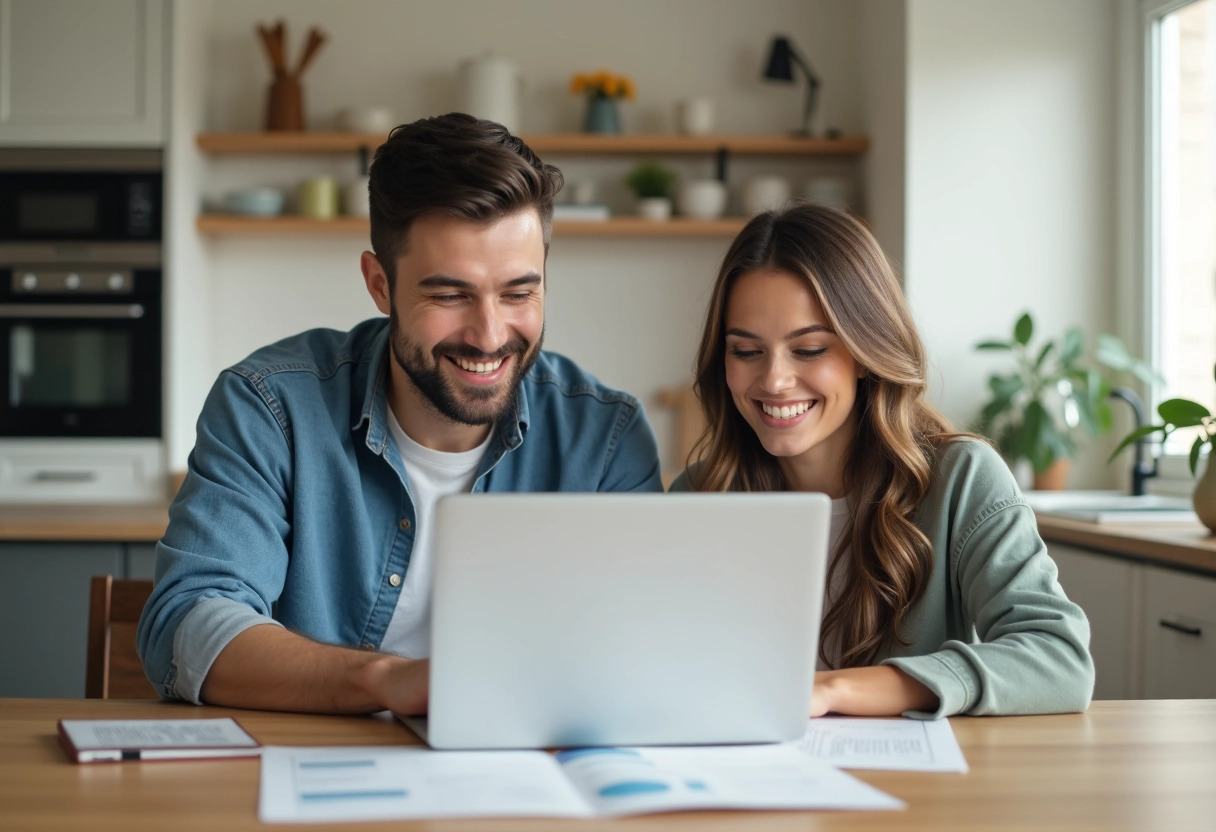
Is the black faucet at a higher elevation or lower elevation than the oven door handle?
lower

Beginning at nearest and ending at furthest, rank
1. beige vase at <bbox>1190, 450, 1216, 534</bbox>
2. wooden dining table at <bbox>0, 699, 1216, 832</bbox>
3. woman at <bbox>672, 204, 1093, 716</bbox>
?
1. wooden dining table at <bbox>0, 699, 1216, 832</bbox>
2. woman at <bbox>672, 204, 1093, 716</bbox>
3. beige vase at <bbox>1190, 450, 1216, 534</bbox>

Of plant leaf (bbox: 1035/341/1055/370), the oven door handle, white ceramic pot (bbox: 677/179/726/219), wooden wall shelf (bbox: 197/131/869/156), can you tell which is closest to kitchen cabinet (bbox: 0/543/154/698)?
the oven door handle

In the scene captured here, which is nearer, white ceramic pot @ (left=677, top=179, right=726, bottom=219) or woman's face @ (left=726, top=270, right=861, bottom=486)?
woman's face @ (left=726, top=270, right=861, bottom=486)

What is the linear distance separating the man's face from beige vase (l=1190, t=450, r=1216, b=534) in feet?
4.48

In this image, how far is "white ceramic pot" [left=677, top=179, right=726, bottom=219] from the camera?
392 centimetres

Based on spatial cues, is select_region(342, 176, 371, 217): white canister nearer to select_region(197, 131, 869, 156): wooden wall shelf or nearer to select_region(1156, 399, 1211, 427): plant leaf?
select_region(197, 131, 869, 156): wooden wall shelf

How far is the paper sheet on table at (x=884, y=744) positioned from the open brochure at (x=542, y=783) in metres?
0.04

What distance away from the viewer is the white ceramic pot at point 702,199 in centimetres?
392

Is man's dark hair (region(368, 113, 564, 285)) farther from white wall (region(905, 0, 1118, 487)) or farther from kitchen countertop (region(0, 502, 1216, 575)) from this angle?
white wall (region(905, 0, 1118, 487))

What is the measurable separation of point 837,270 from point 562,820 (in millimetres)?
985

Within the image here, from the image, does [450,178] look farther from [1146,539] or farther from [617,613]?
[1146,539]

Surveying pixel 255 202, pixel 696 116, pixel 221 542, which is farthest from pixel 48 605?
pixel 696 116

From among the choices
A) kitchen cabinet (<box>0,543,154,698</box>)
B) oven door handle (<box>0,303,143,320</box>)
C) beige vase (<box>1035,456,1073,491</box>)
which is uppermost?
oven door handle (<box>0,303,143,320</box>)

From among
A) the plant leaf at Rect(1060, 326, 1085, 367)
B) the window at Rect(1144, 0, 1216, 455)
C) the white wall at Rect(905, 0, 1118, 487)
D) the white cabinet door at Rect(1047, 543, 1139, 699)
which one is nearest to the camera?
the white cabinet door at Rect(1047, 543, 1139, 699)
